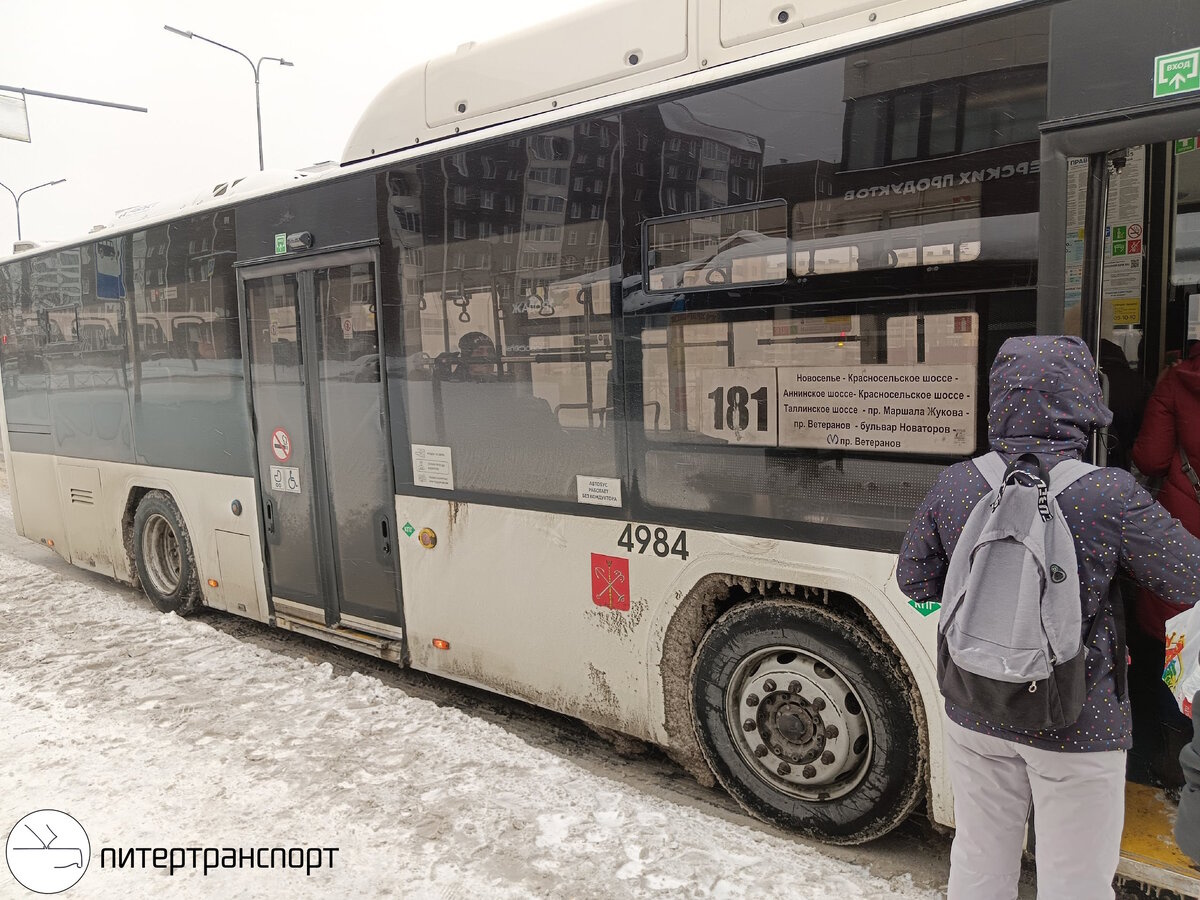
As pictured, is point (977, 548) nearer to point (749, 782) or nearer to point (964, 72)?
point (964, 72)

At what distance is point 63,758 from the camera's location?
443 centimetres

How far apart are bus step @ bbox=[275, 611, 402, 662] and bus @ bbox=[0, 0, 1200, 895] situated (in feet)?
0.11

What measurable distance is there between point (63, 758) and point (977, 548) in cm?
447

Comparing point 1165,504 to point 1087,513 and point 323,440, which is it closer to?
point 1087,513

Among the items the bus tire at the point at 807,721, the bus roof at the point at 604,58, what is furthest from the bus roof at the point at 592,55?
the bus tire at the point at 807,721

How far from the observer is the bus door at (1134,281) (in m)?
2.68

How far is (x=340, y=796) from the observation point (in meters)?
3.94

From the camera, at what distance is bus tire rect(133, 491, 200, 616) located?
6910mm

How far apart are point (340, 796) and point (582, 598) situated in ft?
4.53

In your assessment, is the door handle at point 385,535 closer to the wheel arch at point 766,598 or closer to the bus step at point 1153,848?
the wheel arch at point 766,598

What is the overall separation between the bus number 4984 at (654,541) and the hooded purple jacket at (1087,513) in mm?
1539

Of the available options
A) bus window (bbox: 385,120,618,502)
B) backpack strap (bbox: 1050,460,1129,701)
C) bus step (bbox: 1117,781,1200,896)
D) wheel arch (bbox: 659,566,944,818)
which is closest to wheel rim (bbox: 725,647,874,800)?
wheel arch (bbox: 659,566,944,818)

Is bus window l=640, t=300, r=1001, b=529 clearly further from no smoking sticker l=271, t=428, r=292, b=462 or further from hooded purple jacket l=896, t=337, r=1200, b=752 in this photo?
no smoking sticker l=271, t=428, r=292, b=462

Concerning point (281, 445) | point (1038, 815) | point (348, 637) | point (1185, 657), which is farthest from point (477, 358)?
point (1185, 657)
